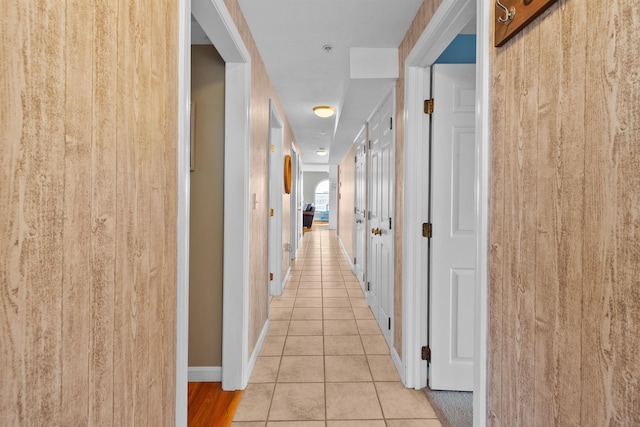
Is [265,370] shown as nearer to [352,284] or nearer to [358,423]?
[358,423]

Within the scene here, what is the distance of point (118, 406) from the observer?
0.88 metres

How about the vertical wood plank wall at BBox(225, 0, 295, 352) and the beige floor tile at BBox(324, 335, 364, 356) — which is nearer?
the vertical wood plank wall at BBox(225, 0, 295, 352)

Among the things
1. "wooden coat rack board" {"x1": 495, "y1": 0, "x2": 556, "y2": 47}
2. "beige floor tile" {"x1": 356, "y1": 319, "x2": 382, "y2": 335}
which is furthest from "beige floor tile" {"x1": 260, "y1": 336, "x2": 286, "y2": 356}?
"wooden coat rack board" {"x1": 495, "y1": 0, "x2": 556, "y2": 47}

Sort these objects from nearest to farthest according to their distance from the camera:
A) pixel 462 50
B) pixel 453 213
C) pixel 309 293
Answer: pixel 453 213
pixel 462 50
pixel 309 293

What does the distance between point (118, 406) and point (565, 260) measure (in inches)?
45.9

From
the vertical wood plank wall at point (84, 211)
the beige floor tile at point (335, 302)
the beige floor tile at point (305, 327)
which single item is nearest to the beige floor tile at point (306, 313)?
the beige floor tile at point (305, 327)

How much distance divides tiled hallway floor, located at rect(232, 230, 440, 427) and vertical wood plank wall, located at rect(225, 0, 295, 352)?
11.2 inches

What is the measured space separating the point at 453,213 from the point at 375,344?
4.58 ft

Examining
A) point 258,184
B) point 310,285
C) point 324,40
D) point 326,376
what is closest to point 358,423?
point 326,376

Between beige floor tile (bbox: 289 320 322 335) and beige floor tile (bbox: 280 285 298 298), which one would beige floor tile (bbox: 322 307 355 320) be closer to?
beige floor tile (bbox: 289 320 322 335)

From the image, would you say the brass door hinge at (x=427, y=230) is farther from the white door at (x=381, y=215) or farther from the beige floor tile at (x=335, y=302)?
the beige floor tile at (x=335, y=302)

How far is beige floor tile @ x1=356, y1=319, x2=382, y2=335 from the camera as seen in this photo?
3215 millimetres

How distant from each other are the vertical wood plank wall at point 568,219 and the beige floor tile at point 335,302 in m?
2.88

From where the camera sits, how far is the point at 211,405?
6.74 feet
